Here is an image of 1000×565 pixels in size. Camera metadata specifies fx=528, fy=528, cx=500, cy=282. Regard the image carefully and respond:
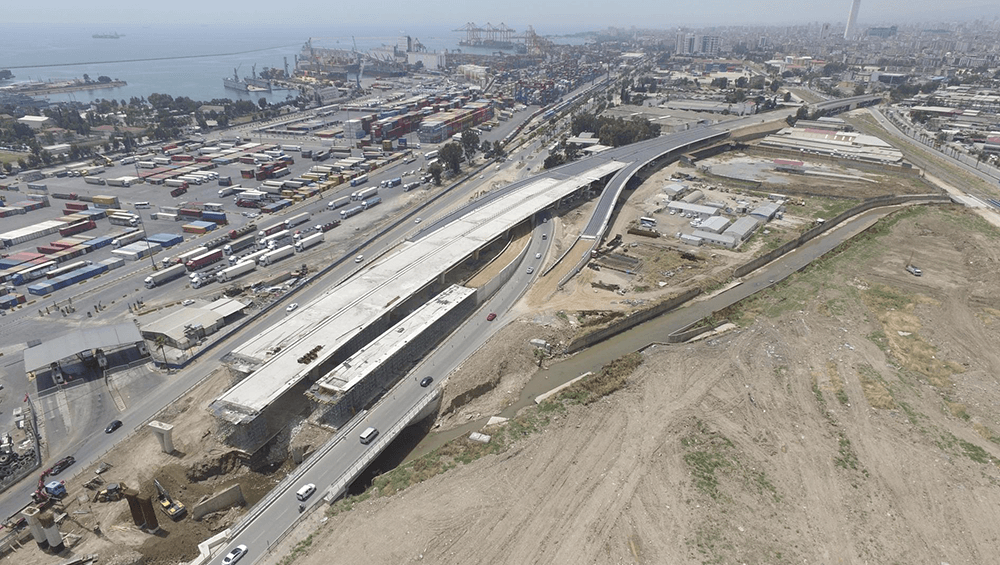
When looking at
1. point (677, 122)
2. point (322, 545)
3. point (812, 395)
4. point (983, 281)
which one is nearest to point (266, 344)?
point (322, 545)

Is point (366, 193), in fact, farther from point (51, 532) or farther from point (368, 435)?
point (51, 532)

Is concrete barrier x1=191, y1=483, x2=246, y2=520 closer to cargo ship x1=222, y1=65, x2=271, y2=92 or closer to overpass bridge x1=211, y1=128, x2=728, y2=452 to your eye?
overpass bridge x1=211, y1=128, x2=728, y2=452

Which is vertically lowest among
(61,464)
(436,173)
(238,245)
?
(61,464)

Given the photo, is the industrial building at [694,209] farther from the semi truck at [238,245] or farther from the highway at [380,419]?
the semi truck at [238,245]

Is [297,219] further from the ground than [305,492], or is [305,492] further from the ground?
[297,219]

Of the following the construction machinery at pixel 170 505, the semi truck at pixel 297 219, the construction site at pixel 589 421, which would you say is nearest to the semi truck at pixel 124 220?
the semi truck at pixel 297 219

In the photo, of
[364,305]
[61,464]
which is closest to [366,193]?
[364,305]

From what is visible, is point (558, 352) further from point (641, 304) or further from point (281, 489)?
point (281, 489)
